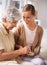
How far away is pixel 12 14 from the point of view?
1.12 metres

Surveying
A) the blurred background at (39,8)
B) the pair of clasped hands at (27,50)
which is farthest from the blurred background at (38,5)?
the pair of clasped hands at (27,50)

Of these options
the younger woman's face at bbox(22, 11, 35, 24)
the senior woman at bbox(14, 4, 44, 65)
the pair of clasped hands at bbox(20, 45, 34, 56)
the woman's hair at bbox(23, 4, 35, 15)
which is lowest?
the pair of clasped hands at bbox(20, 45, 34, 56)

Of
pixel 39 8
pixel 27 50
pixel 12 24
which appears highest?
pixel 39 8

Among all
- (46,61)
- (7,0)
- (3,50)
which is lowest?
(46,61)

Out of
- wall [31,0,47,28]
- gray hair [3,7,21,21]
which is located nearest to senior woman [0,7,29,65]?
gray hair [3,7,21,21]

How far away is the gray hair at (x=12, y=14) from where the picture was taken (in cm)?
111

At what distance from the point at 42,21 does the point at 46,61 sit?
293 mm

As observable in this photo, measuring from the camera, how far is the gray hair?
1.11 m

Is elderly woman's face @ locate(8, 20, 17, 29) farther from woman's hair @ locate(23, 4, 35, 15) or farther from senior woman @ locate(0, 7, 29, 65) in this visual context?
woman's hair @ locate(23, 4, 35, 15)

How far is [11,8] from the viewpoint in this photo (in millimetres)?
1134

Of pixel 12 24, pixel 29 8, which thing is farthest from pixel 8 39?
pixel 29 8

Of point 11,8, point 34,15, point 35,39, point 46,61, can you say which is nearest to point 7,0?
point 11,8

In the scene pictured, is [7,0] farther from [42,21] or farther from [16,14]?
[42,21]

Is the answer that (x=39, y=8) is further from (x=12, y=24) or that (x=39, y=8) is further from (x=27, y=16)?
(x=12, y=24)
